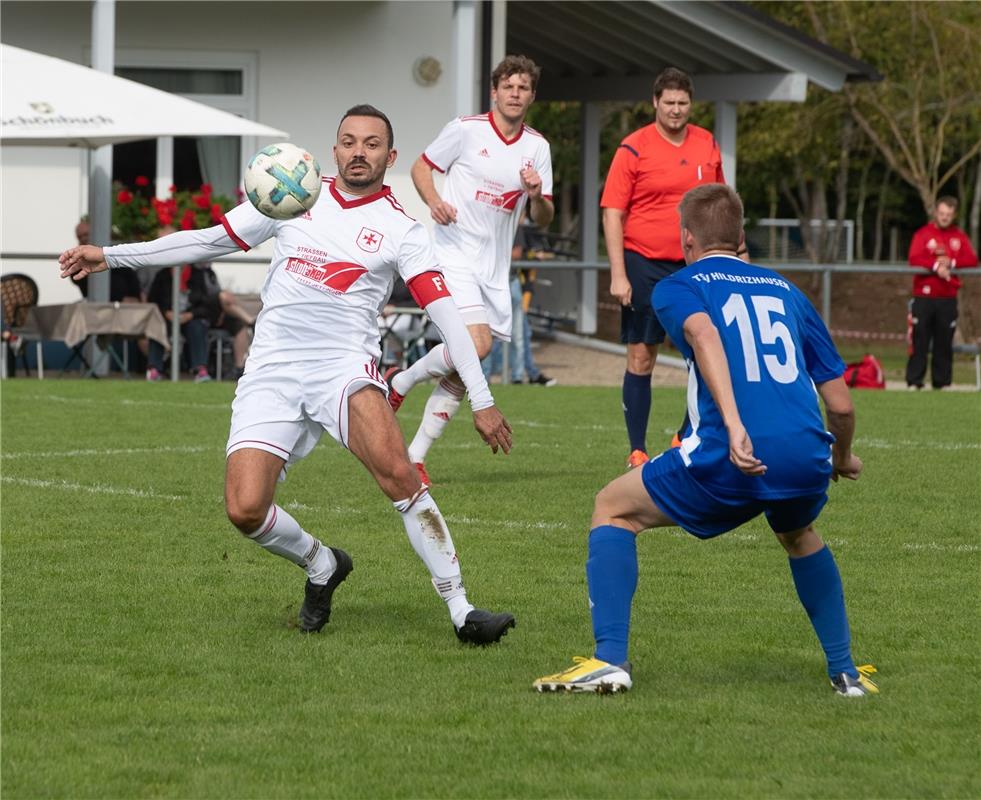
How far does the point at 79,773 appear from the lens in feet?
15.2

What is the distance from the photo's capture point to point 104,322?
1891 centimetres

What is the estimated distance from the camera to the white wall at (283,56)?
22.7 meters

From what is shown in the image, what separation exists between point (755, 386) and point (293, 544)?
2.01 metres

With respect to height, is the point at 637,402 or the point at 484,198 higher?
the point at 484,198

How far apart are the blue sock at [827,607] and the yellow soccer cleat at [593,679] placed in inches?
24.2

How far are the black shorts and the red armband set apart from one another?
16.1 ft

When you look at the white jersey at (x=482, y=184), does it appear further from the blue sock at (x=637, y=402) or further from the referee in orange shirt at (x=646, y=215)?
the blue sock at (x=637, y=402)

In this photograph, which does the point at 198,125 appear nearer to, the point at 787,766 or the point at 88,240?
the point at 88,240

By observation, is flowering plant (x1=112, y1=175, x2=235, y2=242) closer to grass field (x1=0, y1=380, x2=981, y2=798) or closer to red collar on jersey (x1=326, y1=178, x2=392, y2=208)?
grass field (x1=0, y1=380, x2=981, y2=798)

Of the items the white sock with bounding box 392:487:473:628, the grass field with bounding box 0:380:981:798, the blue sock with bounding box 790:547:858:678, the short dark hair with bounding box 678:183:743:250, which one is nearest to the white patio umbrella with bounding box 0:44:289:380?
the grass field with bounding box 0:380:981:798

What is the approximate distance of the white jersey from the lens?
10852 millimetres

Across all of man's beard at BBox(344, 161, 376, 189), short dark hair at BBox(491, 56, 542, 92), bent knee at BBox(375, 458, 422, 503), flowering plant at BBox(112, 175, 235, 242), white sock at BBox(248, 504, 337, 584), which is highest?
short dark hair at BBox(491, 56, 542, 92)

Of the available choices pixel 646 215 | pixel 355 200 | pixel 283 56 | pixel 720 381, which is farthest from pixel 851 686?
pixel 283 56

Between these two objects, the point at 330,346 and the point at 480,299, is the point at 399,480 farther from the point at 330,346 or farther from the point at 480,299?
the point at 480,299
